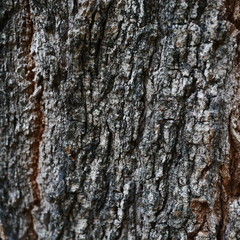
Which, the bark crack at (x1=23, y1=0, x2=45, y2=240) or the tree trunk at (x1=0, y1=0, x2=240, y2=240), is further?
the bark crack at (x1=23, y1=0, x2=45, y2=240)

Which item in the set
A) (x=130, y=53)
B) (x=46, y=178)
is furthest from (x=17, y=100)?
(x=130, y=53)

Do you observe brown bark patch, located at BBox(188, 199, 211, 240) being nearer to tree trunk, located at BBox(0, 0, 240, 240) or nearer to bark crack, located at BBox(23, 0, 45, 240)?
→ tree trunk, located at BBox(0, 0, 240, 240)

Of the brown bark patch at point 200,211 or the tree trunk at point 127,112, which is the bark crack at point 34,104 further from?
the brown bark patch at point 200,211

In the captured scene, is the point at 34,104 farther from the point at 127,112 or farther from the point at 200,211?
the point at 200,211

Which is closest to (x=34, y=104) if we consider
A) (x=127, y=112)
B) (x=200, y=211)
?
(x=127, y=112)

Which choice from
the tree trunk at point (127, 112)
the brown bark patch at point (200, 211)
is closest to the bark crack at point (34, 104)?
the tree trunk at point (127, 112)

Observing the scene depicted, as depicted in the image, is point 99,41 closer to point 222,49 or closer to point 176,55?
point 176,55

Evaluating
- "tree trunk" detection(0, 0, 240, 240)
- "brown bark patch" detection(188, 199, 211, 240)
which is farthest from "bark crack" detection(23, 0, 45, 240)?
"brown bark patch" detection(188, 199, 211, 240)

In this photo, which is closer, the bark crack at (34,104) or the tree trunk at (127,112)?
the tree trunk at (127,112)
